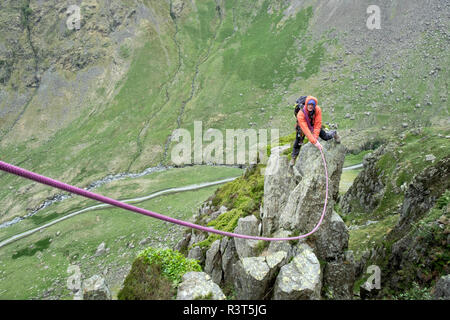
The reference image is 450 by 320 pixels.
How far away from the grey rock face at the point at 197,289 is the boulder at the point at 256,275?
284 cm

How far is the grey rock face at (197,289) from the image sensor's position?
8.21 metres

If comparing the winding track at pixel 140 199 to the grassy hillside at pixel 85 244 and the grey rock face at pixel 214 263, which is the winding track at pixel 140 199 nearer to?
the grassy hillside at pixel 85 244

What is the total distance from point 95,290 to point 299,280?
314 inches

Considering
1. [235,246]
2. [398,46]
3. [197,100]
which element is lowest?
[235,246]

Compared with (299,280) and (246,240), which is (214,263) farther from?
(299,280)

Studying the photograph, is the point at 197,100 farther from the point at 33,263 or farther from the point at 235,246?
the point at 235,246

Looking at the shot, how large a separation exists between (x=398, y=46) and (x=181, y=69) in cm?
11247

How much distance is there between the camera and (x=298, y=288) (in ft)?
32.8

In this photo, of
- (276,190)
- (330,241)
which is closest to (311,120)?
(276,190)

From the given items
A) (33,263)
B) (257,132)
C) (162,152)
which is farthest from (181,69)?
(33,263)

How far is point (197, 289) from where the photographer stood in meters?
8.41

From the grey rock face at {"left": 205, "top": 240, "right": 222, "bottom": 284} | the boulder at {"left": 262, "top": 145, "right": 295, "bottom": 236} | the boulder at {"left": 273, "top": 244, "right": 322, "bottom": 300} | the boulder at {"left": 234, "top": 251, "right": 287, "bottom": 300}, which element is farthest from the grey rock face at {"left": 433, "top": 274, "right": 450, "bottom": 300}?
the grey rock face at {"left": 205, "top": 240, "right": 222, "bottom": 284}

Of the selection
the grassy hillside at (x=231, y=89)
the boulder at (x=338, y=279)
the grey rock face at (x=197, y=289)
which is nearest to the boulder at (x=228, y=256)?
the boulder at (x=338, y=279)

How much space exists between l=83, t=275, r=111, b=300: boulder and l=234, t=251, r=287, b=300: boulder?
607 centimetres
